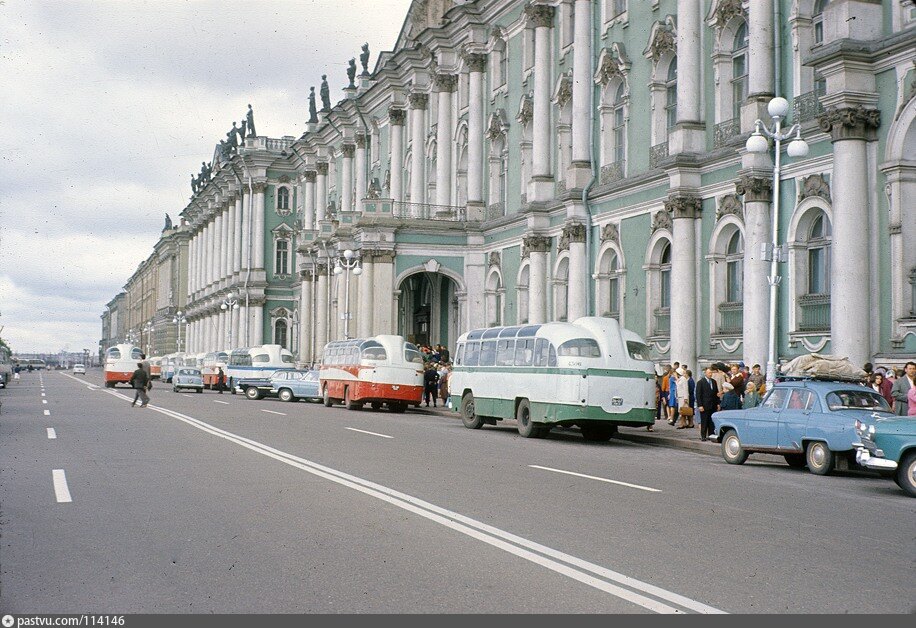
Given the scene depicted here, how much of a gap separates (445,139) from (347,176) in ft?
58.1

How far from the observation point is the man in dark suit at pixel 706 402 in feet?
78.0

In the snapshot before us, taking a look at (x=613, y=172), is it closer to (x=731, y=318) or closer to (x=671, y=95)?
(x=671, y=95)

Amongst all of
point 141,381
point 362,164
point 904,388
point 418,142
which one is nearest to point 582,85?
point 418,142

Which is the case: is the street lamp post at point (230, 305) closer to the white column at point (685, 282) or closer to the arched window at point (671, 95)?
the arched window at point (671, 95)

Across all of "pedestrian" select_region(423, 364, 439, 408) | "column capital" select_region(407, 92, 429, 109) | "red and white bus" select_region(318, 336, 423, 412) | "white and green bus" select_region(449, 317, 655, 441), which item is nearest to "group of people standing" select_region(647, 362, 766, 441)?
"white and green bus" select_region(449, 317, 655, 441)

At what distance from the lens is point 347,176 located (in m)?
69.1

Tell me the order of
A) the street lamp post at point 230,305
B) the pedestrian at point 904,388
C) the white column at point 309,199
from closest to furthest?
the pedestrian at point 904,388 < the white column at point 309,199 < the street lamp post at point 230,305

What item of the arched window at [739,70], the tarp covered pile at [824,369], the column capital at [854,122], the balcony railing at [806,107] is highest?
the arched window at [739,70]

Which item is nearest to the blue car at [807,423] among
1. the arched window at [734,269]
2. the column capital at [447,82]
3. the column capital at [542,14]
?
the arched window at [734,269]

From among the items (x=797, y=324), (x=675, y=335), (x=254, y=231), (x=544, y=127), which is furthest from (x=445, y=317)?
(x=254, y=231)

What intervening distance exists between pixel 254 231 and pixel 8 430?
69942mm

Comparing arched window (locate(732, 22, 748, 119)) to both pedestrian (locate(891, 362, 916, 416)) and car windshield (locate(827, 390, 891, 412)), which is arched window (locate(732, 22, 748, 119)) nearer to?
pedestrian (locate(891, 362, 916, 416))

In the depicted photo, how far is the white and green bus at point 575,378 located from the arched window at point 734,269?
6.98 meters
